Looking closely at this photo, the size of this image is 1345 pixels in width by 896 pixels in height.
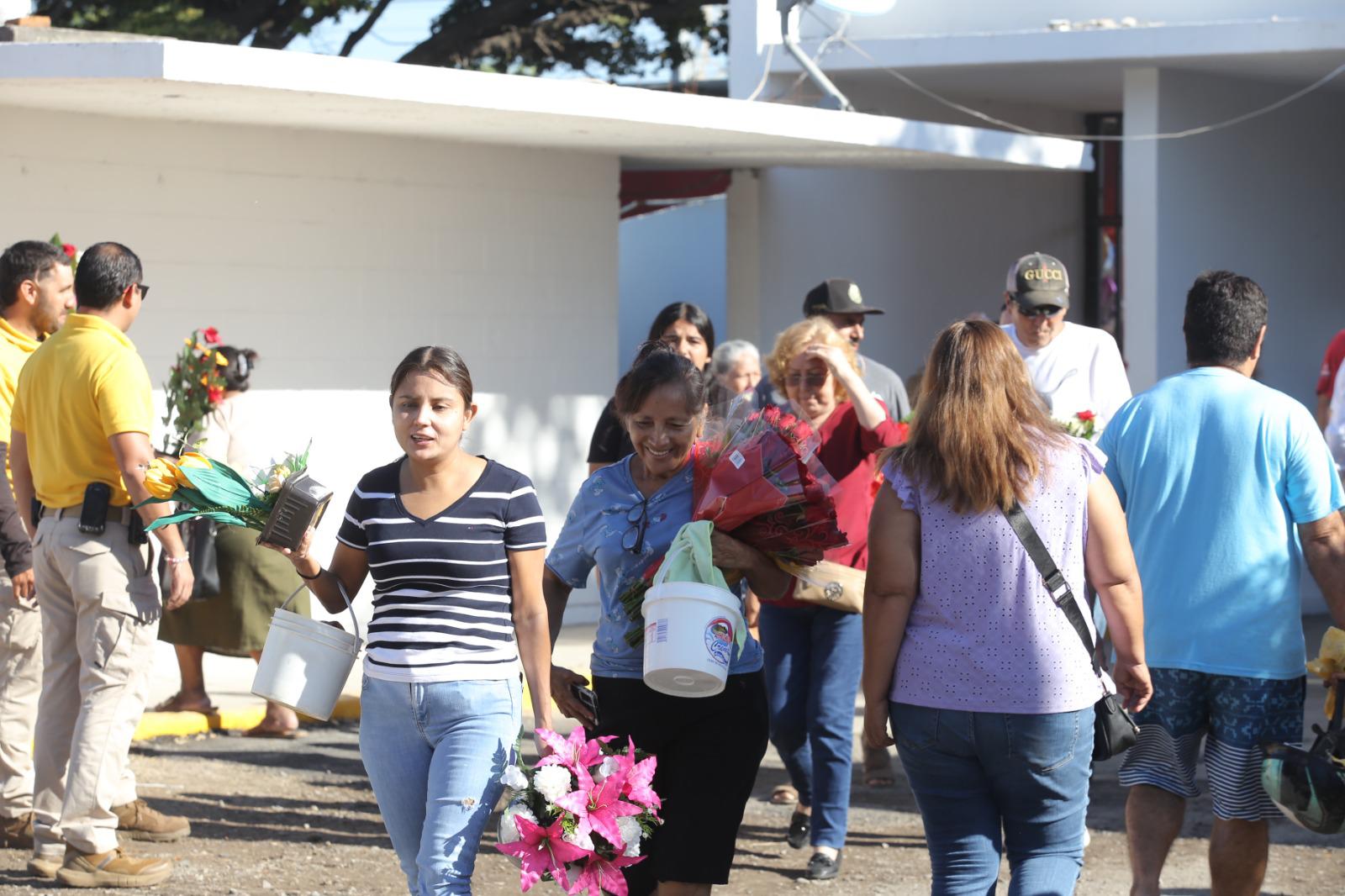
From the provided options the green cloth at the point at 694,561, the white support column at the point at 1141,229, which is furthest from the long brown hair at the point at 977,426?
the white support column at the point at 1141,229

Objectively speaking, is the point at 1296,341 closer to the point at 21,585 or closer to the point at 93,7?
the point at 21,585

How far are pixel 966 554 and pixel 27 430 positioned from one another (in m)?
3.35

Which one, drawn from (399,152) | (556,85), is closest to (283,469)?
(556,85)

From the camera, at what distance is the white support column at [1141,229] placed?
1175 centimetres

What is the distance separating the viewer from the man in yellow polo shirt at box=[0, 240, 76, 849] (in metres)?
6.25

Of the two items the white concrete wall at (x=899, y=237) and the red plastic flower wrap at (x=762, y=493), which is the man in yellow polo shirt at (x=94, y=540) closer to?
the red plastic flower wrap at (x=762, y=493)

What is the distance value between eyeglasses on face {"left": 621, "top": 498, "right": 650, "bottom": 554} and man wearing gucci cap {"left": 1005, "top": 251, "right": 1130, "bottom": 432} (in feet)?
8.82

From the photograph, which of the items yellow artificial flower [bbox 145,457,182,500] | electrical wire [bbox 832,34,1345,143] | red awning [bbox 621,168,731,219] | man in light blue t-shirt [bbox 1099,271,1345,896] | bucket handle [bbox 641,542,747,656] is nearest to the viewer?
bucket handle [bbox 641,542,747,656]

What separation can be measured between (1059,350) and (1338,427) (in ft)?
5.47

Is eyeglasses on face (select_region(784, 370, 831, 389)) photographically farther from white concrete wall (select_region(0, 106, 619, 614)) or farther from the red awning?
the red awning

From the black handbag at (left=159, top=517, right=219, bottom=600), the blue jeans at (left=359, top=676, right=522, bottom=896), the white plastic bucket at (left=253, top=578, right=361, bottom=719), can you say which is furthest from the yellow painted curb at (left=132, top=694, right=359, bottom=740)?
the blue jeans at (left=359, top=676, right=522, bottom=896)

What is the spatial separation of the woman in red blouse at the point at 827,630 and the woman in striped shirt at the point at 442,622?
6.37 ft

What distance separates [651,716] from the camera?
14.6 ft

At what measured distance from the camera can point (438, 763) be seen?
4.27 m
